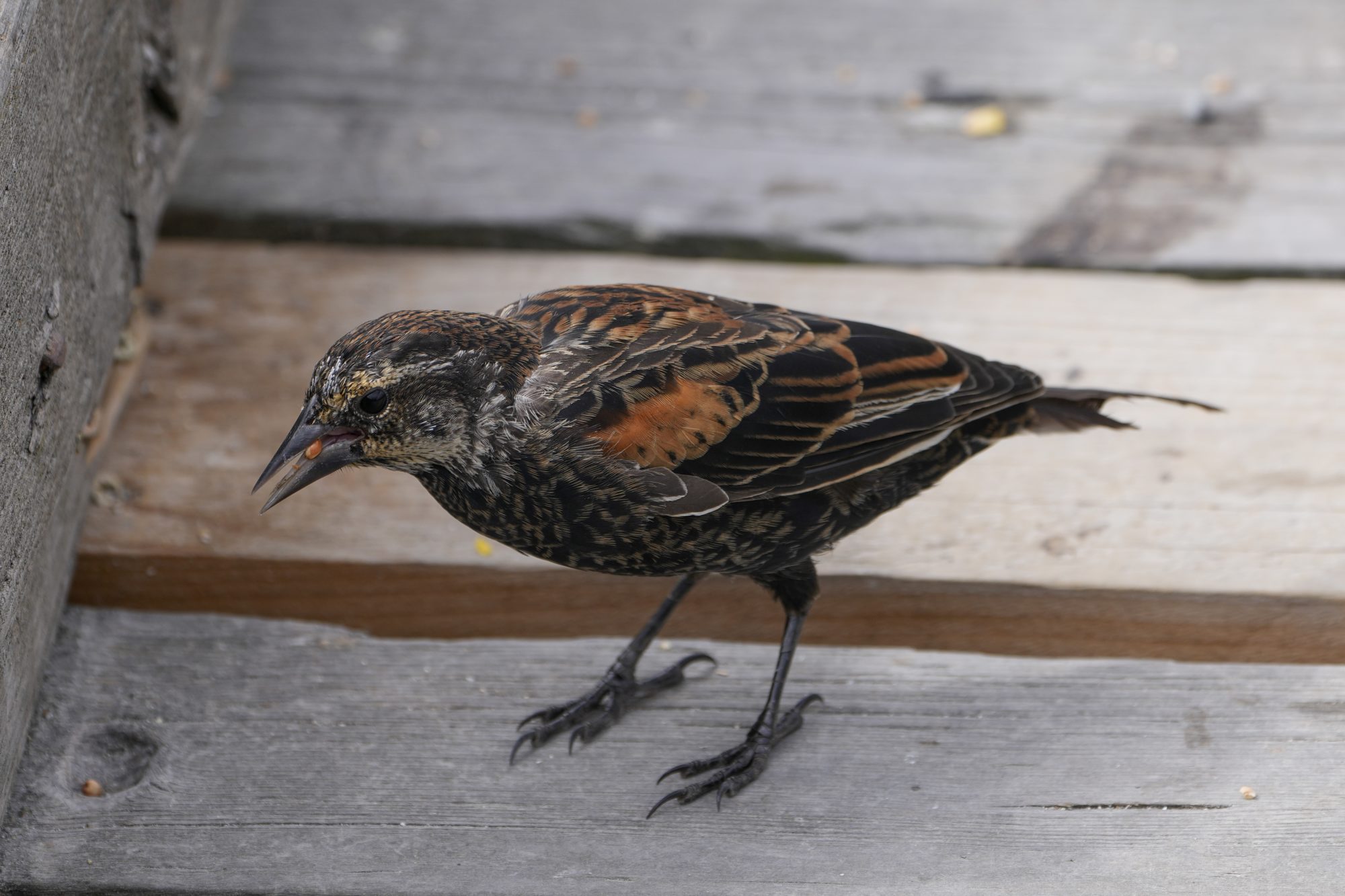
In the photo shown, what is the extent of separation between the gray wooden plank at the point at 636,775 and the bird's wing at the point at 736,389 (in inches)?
18.7

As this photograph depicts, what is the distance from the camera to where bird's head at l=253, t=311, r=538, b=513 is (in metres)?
2.47

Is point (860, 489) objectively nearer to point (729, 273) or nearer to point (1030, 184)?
point (729, 273)

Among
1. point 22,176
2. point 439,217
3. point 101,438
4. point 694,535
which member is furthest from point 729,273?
point 22,176

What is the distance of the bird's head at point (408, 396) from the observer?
2475 millimetres

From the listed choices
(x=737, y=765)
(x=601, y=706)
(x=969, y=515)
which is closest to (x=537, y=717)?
(x=601, y=706)

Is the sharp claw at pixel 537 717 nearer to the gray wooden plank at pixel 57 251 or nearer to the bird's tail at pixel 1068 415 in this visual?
the gray wooden plank at pixel 57 251

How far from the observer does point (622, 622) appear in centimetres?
326

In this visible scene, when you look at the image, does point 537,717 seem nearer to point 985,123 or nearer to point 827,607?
point 827,607

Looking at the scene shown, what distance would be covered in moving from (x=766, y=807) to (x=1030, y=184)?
7.68 feet

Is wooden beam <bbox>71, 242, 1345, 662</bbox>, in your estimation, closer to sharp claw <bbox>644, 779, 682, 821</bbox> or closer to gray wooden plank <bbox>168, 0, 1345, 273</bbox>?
gray wooden plank <bbox>168, 0, 1345, 273</bbox>

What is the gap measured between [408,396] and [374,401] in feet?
0.24

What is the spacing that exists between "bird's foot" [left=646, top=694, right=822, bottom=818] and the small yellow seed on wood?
2279mm

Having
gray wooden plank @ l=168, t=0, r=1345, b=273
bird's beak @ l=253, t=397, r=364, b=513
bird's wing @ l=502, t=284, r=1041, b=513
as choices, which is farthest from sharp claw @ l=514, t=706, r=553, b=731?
gray wooden plank @ l=168, t=0, r=1345, b=273

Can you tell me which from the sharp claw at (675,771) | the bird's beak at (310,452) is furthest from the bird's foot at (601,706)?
the bird's beak at (310,452)
